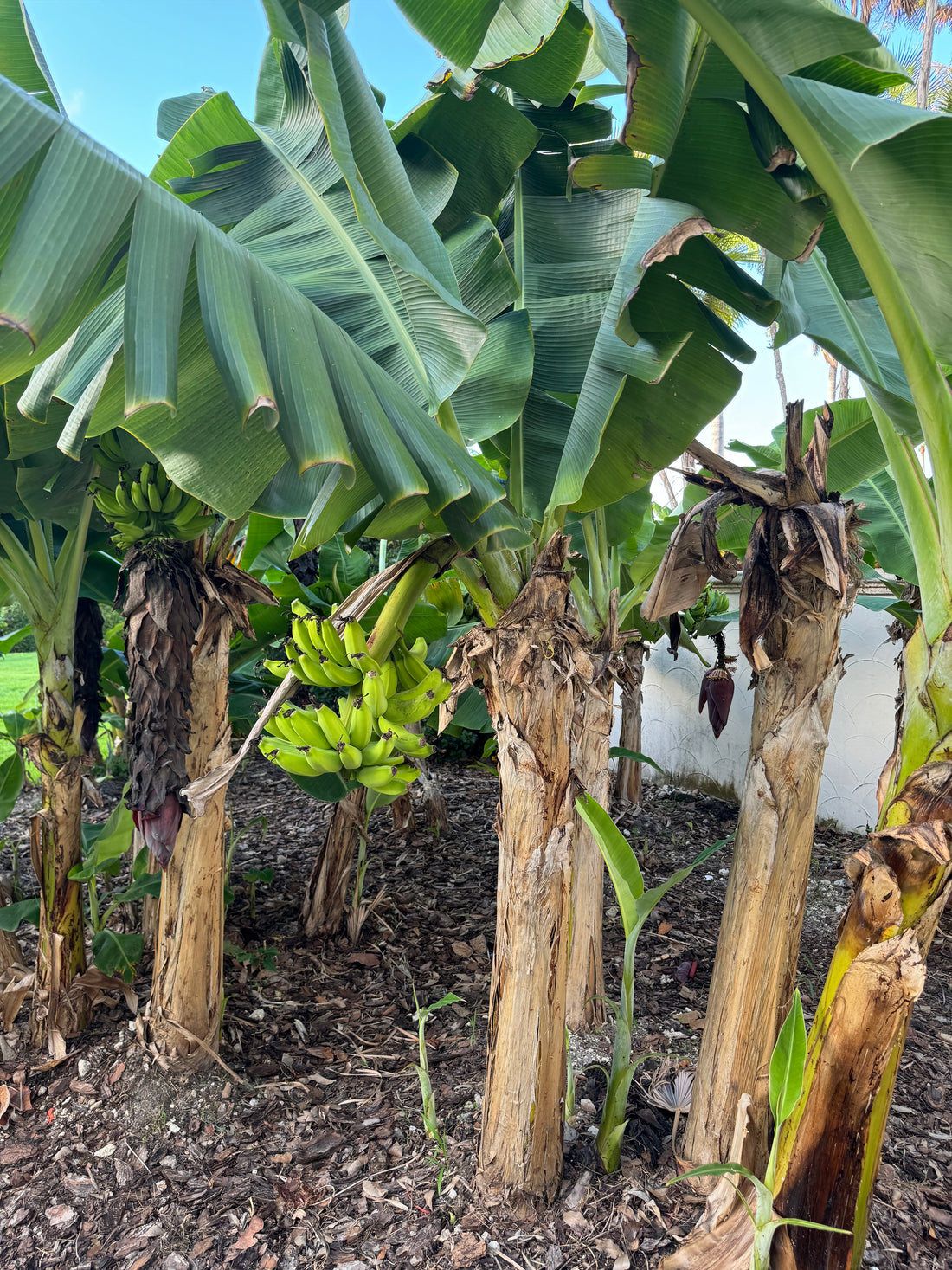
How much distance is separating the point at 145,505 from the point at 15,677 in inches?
439

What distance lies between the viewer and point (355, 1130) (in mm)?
1779

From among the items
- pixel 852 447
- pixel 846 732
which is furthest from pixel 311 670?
pixel 846 732

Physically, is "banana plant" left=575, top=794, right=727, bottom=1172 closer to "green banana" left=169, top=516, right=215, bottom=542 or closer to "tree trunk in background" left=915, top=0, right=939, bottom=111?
"green banana" left=169, top=516, right=215, bottom=542

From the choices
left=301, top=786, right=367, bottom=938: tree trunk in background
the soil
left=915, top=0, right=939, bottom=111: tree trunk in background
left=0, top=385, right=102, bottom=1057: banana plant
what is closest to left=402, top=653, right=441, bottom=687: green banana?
the soil

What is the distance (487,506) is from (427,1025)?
1.82 m

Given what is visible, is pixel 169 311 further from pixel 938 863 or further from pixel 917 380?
pixel 938 863

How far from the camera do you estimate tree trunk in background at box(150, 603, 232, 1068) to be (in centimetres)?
184

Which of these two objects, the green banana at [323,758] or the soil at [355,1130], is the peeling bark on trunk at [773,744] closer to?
the soil at [355,1130]

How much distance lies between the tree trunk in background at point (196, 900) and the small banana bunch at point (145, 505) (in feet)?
0.85

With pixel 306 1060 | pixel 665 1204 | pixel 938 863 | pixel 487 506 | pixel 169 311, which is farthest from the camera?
pixel 306 1060

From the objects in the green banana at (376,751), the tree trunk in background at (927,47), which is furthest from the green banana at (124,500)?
the tree trunk in background at (927,47)

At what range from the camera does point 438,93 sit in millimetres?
1374

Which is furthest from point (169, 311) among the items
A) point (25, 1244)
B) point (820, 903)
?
point (820, 903)

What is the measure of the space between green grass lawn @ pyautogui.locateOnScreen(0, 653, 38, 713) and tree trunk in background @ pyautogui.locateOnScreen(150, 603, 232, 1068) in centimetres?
595
